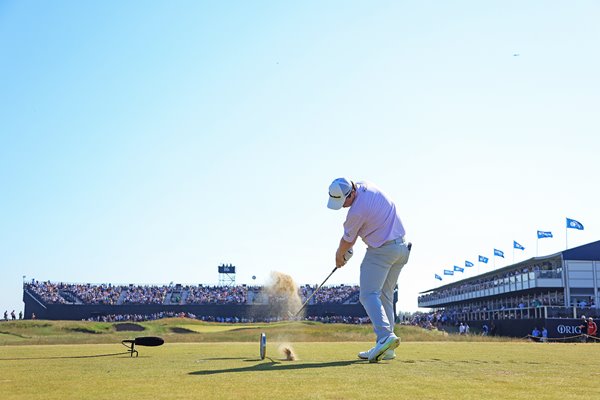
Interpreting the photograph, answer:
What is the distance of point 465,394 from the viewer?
5125 mm

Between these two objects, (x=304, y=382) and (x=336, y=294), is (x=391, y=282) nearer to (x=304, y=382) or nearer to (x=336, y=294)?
(x=304, y=382)

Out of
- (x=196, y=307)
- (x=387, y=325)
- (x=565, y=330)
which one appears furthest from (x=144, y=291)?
(x=387, y=325)

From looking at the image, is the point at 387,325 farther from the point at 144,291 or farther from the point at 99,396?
the point at 144,291

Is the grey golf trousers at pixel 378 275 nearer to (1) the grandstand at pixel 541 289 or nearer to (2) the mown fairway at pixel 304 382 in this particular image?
(2) the mown fairway at pixel 304 382

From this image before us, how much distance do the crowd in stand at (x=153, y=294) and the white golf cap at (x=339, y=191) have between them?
188 feet

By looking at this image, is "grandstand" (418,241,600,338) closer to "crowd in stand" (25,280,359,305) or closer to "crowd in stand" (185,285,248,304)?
"crowd in stand" (25,280,359,305)

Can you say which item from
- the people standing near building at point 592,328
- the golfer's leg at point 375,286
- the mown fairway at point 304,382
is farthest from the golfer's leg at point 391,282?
the people standing near building at point 592,328

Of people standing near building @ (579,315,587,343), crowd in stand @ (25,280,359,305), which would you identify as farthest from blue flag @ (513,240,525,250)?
people standing near building @ (579,315,587,343)

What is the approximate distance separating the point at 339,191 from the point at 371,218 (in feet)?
2.05

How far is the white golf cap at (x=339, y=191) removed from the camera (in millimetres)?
8898

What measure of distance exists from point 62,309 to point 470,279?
177 ft

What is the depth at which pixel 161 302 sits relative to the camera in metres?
72.7

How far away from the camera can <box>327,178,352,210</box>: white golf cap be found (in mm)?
8898

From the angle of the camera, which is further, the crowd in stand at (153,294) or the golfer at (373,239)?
the crowd in stand at (153,294)
